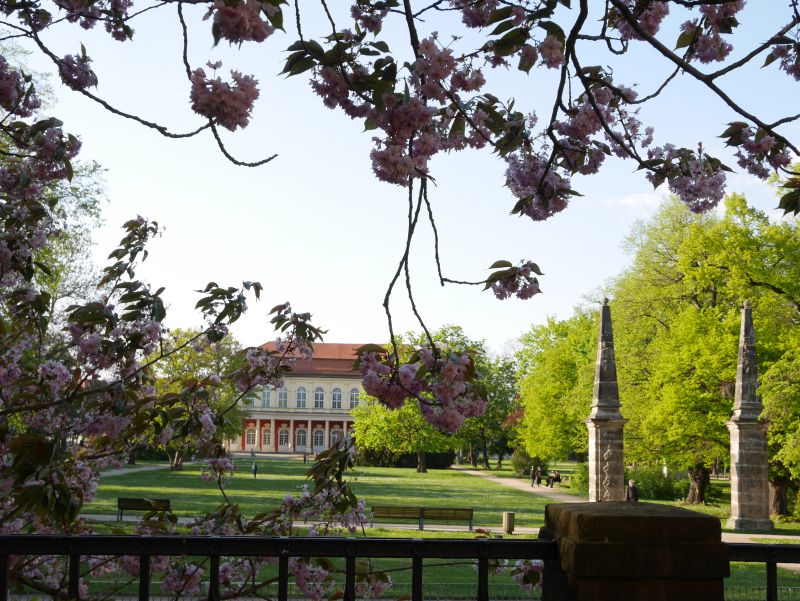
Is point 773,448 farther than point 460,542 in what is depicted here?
Yes

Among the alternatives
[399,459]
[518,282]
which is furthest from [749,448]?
[399,459]

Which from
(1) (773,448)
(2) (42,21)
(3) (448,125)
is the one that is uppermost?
(2) (42,21)

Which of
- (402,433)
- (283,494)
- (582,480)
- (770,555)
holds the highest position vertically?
(770,555)

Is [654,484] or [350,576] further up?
[350,576]

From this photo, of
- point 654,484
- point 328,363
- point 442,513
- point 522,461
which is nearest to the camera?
point 442,513

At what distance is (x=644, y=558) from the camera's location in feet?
9.02

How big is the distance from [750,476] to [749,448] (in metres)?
0.82

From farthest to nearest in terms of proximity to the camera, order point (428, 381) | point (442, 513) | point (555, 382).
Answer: point (555, 382)
point (442, 513)
point (428, 381)

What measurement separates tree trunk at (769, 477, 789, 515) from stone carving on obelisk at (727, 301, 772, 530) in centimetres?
478

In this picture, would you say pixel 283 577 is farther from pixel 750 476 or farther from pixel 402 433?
pixel 402 433

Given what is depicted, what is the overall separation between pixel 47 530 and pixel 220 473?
3.95 ft

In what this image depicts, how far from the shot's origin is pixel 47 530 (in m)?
5.33

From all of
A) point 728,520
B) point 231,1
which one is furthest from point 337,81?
point 728,520

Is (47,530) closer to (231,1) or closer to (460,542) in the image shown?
(460,542)
